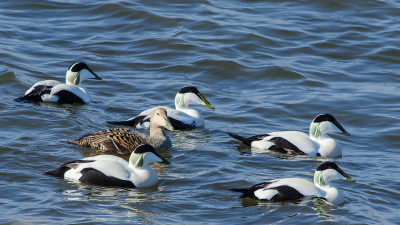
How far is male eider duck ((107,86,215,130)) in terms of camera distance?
842 centimetres

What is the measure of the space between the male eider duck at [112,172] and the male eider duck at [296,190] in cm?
108

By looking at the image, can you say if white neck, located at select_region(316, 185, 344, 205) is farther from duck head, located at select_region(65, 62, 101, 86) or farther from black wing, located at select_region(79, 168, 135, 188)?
duck head, located at select_region(65, 62, 101, 86)

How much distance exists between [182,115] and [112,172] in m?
2.87

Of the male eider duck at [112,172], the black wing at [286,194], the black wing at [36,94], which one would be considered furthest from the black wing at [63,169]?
the black wing at [36,94]

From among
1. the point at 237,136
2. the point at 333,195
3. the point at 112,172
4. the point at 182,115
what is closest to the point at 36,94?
the point at 182,115

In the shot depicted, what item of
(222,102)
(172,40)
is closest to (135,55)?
(172,40)

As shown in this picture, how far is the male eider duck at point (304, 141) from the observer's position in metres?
7.50

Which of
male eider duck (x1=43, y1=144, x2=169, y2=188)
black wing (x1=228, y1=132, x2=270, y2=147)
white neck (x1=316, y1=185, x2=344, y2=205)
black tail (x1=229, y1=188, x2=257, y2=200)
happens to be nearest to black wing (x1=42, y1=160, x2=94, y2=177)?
male eider duck (x1=43, y1=144, x2=169, y2=188)

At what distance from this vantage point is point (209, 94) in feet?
33.8

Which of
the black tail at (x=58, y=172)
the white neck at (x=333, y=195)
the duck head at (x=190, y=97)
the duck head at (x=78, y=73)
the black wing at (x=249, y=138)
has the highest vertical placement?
the duck head at (x=78, y=73)

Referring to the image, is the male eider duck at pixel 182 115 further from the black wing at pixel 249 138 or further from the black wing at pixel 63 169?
the black wing at pixel 63 169

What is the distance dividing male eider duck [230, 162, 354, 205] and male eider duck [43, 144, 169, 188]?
3.53 ft

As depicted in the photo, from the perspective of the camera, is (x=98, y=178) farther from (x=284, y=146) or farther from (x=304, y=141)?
(x=304, y=141)

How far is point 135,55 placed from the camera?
12.3 meters
